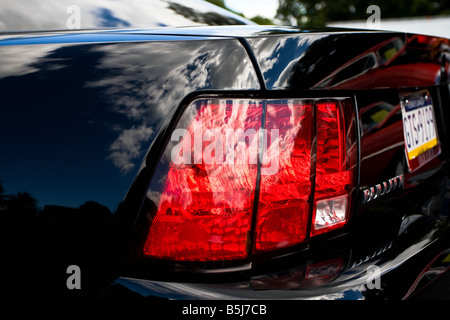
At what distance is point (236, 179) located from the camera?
112 cm

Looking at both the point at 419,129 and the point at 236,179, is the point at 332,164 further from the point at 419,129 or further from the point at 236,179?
the point at 419,129

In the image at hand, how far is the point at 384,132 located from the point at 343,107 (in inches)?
10.1

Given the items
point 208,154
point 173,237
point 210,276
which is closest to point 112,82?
point 208,154

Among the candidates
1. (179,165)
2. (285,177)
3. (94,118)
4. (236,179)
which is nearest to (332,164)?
(285,177)

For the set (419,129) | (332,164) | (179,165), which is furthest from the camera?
(419,129)

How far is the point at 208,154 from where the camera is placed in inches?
43.7

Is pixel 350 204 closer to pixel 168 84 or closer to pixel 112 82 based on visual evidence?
pixel 168 84

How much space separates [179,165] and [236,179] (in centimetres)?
14

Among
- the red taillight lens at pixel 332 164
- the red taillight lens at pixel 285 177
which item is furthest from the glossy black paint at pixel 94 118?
the red taillight lens at pixel 332 164

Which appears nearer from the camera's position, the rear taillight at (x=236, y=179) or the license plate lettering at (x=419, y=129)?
the rear taillight at (x=236, y=179)

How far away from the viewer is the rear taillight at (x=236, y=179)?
111 centimetres

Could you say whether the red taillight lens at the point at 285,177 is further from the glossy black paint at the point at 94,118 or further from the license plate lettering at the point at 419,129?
Result: the license plate lettering at the point at 419,129

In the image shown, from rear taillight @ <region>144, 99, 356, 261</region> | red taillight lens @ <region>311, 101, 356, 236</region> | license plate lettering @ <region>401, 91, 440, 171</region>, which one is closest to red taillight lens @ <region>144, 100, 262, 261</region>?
rear taillight @ <region>144, 99, 356, 261</region>
